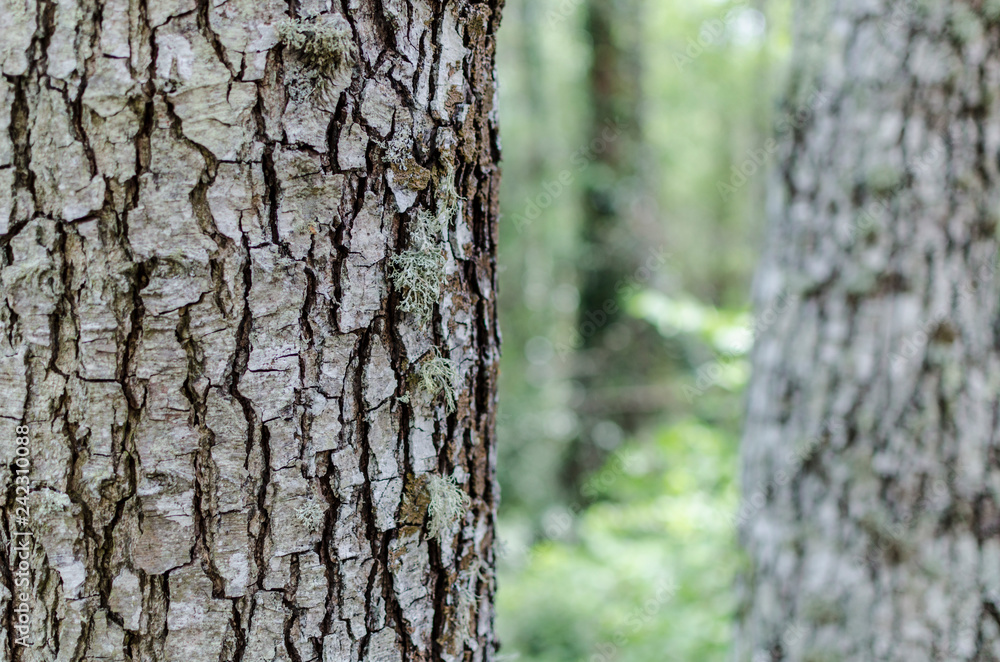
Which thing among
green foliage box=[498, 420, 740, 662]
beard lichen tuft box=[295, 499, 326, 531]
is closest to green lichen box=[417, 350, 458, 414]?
beard lichen tuft box=[295, 499, 326, 531]

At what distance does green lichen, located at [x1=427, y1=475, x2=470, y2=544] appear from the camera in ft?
3.48

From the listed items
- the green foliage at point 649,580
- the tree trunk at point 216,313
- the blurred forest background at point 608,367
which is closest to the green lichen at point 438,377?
the tree trunk at point 216,313

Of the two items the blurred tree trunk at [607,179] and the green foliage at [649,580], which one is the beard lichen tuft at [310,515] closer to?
the green foliage at [649,580]

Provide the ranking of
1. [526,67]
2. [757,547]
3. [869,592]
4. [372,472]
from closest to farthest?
[372,472] < [869,592] < [757,547] < [526,67]

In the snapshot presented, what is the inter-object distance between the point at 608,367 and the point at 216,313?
6.83m

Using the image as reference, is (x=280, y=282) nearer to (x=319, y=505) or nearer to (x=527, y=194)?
(x=319, y=505)

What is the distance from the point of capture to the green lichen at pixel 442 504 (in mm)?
1061

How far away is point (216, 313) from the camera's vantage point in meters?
0.89

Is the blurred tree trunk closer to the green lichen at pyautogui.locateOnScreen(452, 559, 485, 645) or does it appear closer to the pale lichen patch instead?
the green lichen at pyautogui.locateOnScreen(452, 559, 485, 645)

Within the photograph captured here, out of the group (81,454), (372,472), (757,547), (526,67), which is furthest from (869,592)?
(526,67)

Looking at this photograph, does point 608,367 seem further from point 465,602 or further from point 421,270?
point 421,270

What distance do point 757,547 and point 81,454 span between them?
228 cm

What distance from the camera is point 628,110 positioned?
7293 millimetres

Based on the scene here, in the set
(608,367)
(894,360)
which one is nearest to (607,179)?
(608,367)
